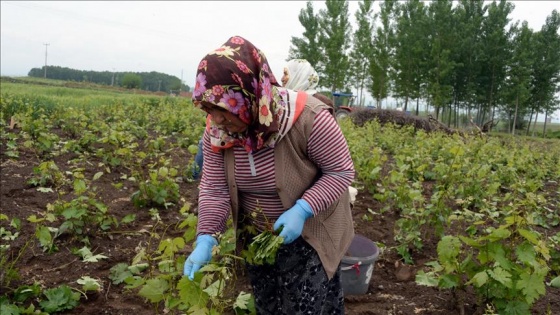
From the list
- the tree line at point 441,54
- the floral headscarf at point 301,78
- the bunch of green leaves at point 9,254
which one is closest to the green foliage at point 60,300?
the bunch of green leaves at point 9,254

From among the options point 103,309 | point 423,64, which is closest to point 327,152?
point 103,309

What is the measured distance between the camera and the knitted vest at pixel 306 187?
5.19 feet

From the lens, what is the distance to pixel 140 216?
13.2 feet

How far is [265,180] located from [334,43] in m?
29.3

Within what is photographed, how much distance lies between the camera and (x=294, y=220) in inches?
60.4

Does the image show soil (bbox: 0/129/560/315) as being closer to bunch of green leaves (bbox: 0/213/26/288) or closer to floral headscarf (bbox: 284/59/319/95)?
bunch of green leaves (bbox: 0/213/26/288)

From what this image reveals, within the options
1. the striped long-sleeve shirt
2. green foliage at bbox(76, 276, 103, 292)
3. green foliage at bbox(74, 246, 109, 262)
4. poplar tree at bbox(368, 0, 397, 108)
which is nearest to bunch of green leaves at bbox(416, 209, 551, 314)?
the striped long-sleeve shirt

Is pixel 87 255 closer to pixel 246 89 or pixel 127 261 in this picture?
pixel 127 261

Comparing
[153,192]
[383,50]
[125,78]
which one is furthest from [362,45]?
[125,78]

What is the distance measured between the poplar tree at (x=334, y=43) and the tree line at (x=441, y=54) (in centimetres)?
7

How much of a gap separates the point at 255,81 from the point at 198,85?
177 mm

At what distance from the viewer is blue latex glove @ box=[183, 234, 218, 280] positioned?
63.8 inches

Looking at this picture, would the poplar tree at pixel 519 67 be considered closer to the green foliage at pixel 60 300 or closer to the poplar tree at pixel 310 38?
the poplar tree at pixel 310 38

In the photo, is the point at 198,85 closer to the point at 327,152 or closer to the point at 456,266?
the point at 327,152
